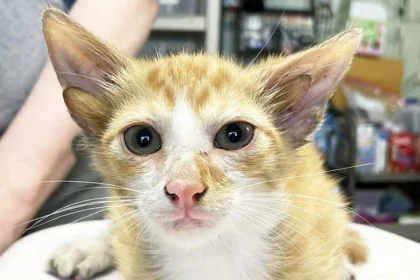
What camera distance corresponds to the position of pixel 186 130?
568 mm

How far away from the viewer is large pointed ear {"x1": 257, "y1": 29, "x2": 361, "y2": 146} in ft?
1.89

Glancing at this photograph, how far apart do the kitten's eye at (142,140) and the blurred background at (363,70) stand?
1343mm

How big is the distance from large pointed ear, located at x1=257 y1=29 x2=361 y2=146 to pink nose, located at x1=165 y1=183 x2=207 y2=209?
0.16 m

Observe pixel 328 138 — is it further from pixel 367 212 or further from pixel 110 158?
pixel 110 158

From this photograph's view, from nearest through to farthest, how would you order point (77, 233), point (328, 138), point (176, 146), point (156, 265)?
point (176, 146)
point (156, 265)
point (77, 233)
point (328, 138)

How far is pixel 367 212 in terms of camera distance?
2203 mm

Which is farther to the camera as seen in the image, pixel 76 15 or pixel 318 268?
pixel 76 15

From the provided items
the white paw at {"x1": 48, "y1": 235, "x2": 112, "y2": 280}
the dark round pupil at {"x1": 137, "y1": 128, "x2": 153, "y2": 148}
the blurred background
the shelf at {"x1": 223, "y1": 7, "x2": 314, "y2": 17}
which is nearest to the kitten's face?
the dark round pupil at {"x1": 137, "y1": 128, "x2": 153, "y2": 148}

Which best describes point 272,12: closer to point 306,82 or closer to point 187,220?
point 306,82

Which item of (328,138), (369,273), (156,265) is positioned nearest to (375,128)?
(328,138)

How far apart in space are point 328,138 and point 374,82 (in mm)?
397

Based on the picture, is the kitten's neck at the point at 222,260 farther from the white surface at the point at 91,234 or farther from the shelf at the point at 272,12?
the shelf at the point at 272,12

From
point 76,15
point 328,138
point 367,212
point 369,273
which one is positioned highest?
point 76,15

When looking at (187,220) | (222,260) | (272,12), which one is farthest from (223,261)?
(272,12)
